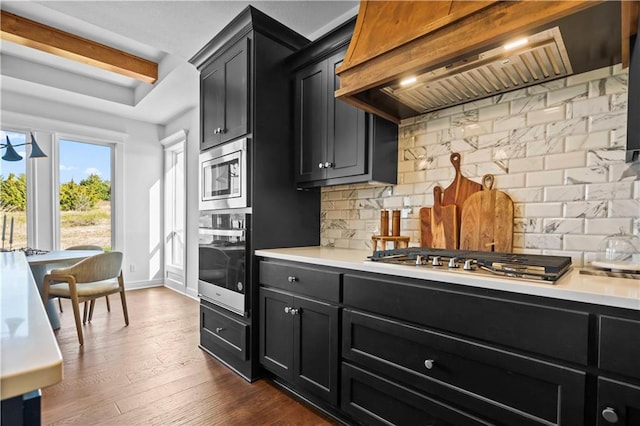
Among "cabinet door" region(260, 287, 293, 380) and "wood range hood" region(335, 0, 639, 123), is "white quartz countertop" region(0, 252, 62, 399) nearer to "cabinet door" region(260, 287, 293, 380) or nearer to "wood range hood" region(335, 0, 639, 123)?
"cabinet door" region(260, 287, 293, 380)

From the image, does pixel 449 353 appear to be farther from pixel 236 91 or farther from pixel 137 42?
pixel 137 42

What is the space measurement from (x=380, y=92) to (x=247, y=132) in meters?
1.00

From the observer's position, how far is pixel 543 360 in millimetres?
1080

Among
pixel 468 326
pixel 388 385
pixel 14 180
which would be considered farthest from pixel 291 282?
pixel 14 180

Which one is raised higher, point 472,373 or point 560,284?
point 560,284

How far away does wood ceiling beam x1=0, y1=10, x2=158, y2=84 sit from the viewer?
118 inches

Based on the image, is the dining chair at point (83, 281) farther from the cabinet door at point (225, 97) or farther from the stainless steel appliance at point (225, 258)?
the cabinet door at point (225, 97)

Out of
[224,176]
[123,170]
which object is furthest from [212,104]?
[123,170]

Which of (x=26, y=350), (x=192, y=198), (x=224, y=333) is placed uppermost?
(x=192, y=198)

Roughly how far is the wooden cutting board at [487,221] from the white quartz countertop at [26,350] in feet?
5.95

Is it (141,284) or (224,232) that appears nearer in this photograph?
(224,232)

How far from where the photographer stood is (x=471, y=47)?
125cm

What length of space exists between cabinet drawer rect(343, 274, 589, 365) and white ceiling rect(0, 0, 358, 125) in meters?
2.10

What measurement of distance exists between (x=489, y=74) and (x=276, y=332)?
75.2 inches
